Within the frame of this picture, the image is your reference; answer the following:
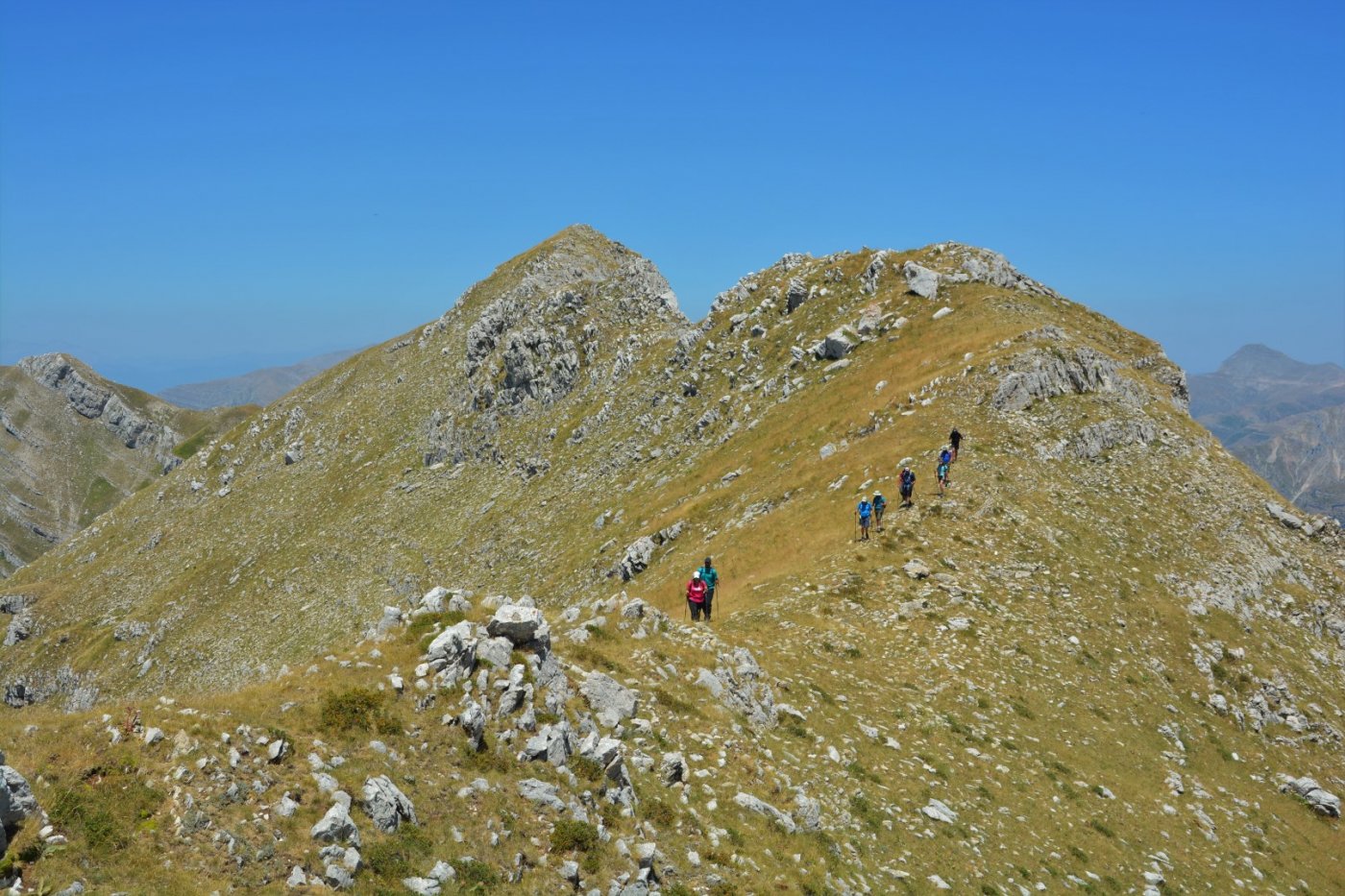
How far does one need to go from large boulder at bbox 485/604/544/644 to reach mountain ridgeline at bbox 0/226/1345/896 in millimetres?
98

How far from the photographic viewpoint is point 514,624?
18.2 m

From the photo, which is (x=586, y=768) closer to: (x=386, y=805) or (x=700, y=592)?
(x=386, y=805)

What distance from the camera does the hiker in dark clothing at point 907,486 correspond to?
39.1 metres

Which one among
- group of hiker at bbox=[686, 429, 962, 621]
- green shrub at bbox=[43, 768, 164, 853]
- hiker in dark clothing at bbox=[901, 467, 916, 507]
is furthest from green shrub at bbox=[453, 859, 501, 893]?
hiker in dark clothing at bbox=[901, 467, 916, 507]

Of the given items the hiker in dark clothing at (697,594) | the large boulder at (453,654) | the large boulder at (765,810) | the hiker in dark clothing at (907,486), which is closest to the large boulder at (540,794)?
the large boulder at (453,654)

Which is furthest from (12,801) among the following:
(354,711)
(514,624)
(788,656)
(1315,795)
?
(1315,795)

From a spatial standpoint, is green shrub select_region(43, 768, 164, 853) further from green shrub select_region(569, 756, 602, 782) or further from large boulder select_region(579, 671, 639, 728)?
large boulder select_region(579, 671, 639, 728)

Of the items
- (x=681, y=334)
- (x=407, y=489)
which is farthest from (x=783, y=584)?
(x=407, y=489)

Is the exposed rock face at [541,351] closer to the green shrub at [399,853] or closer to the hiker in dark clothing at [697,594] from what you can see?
the hiker in dark clothing at [697,594]

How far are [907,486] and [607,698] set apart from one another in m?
25.6

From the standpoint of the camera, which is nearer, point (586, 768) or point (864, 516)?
point (586, 768)

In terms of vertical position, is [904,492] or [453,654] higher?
[904,492]

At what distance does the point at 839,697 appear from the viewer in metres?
25.7

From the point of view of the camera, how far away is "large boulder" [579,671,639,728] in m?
19.2
